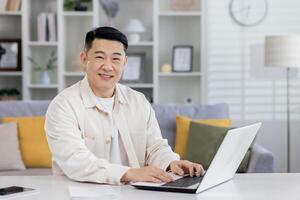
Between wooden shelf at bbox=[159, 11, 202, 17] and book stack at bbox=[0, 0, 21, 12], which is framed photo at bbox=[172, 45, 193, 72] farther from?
book stack at bbox=[0, 0, 21, 12]

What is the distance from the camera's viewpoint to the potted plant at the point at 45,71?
5148 millimetres

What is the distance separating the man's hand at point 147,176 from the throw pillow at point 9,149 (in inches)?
80.2

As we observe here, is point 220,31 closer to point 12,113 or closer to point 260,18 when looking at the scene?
point 260,18

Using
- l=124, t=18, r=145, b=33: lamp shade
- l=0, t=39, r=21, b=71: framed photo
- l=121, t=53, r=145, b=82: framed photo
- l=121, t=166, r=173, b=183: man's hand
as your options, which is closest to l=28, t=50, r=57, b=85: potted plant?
l=0, t=39, r=21, b=71: framed photo

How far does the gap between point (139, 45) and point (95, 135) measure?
118 inches

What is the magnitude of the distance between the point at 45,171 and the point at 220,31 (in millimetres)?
2284

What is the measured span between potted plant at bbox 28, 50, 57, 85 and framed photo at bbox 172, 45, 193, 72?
1.14m

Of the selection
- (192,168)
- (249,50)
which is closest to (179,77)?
(249,50)

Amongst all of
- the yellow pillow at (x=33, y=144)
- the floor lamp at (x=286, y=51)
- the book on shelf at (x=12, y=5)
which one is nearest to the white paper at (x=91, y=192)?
the yellow pillow at (x=33, y=144)

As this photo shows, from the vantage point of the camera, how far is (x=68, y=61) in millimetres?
5332

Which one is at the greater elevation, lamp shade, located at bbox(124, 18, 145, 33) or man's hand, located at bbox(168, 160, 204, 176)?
lamp shade, located at bbox(124, 18, 145, 33)

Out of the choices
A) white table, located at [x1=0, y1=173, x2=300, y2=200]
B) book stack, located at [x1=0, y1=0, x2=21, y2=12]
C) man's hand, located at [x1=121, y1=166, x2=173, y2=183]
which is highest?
book stack, located at [x1=0, y1=0, x2=21, y2=12]

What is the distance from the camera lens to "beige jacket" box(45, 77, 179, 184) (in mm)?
1946

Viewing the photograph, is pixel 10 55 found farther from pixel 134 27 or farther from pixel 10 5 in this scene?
pixel 134 27
